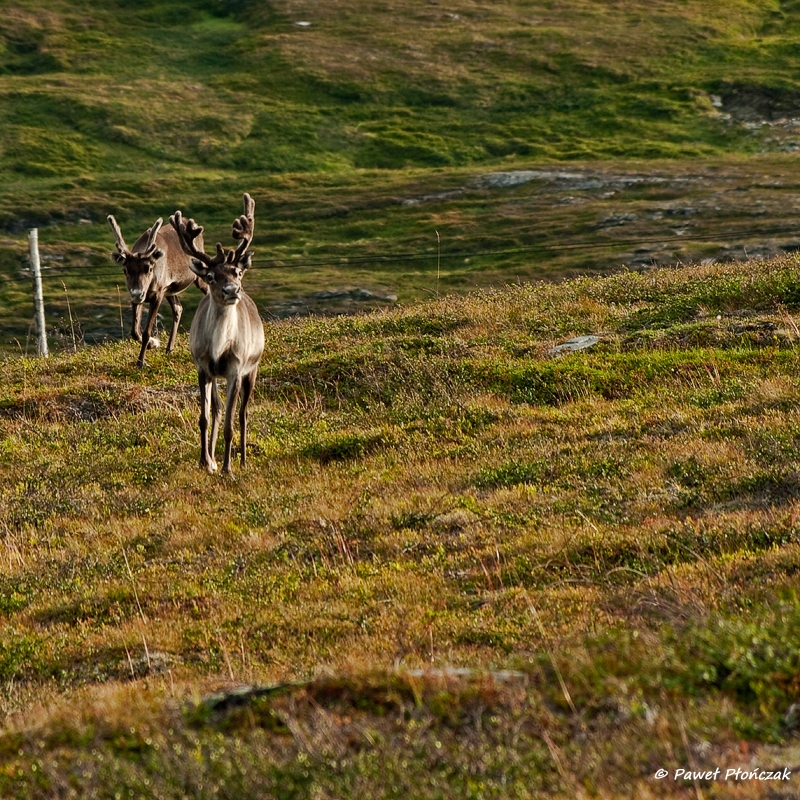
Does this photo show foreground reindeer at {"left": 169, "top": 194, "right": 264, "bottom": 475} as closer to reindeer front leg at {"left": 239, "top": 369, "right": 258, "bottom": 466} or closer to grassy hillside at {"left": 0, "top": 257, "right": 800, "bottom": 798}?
reindeer front leg at {"left": 239, "top": 369, "right": 258, "bottom": 466}

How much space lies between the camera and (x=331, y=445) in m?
13.8

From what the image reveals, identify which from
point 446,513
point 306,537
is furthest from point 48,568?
point 446,513

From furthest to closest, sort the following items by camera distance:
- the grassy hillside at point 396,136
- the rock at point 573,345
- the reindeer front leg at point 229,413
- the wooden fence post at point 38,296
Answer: the grassy hillside at point 396,136
the wooden fence post at point 38,296
the rock at point 573,345
the reindeer front leg at point 229,413

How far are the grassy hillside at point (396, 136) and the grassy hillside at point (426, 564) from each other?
28.7 metres

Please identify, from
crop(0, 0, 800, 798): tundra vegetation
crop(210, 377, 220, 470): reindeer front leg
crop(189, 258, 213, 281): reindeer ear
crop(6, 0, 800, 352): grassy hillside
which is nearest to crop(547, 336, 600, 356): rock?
crop(0, 0, 800, 798): tundra vegetation

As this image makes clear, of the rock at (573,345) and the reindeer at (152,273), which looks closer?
the rock at (573,345)

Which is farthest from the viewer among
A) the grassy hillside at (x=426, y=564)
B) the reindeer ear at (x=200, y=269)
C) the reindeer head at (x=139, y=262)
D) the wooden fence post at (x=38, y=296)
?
the wooden fence post at (x=38, y=296)

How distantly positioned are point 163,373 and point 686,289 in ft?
29.8

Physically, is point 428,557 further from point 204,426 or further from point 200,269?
point 200,269

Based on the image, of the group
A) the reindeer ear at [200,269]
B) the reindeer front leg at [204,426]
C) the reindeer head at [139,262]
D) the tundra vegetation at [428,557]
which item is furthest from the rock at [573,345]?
the reindeer head at [139,262]

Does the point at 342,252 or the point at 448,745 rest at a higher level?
the point at 448,745

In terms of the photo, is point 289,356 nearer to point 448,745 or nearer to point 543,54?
point 448,745

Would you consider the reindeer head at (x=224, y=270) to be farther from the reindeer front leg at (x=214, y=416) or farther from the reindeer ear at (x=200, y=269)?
the reindeer front leg at (x=214, y=416)

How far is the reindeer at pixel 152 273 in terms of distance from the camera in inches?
804
